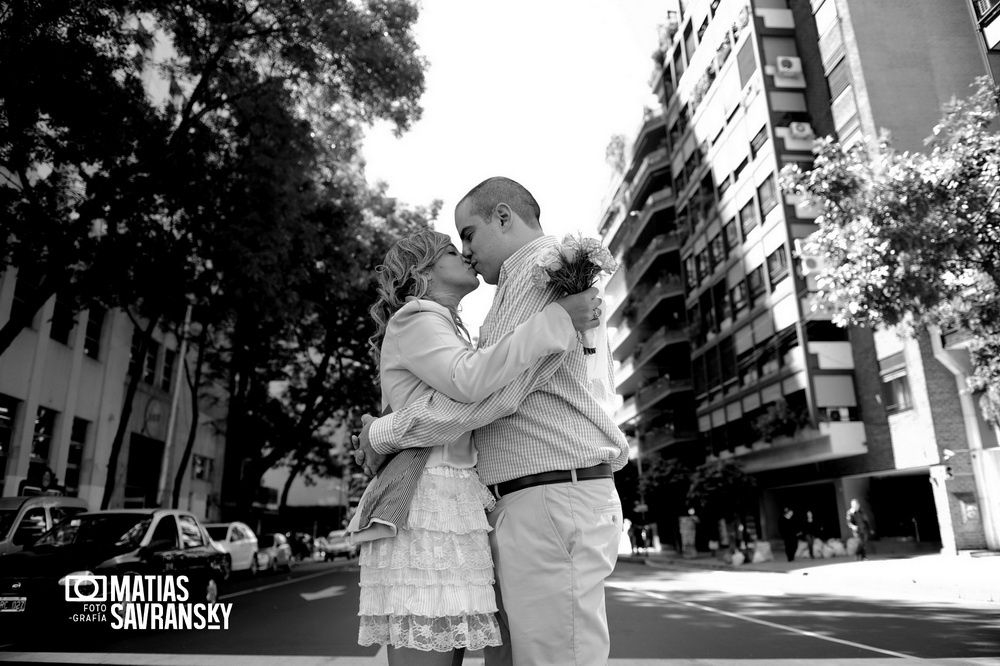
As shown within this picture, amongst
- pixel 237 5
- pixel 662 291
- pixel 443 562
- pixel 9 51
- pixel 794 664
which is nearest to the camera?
pixel 443 562

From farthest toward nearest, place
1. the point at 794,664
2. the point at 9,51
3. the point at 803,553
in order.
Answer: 1. the point at 803,553
2. the point at 9,51
3. the point at 794,664

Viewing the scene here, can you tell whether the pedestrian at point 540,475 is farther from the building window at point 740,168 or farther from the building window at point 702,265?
the building window at point 702,265

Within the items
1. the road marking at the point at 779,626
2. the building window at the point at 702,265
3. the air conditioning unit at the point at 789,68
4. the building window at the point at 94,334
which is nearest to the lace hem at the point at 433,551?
the road marking at the point at 779,626

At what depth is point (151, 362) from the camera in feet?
82.2

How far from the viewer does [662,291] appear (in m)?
41.2

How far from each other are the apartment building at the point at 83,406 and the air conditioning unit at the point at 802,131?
24089 mm

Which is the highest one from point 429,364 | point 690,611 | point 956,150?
point 956,150

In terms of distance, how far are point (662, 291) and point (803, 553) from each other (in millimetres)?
19739

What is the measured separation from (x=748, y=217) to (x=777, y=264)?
11.9 feet

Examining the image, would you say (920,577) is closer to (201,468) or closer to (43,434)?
(43,434)

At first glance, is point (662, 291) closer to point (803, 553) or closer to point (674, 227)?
point (674, 227)

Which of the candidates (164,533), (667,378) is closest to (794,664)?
(164,533)

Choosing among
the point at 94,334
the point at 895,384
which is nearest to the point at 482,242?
the point at 94,334

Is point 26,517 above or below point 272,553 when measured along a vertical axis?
above
